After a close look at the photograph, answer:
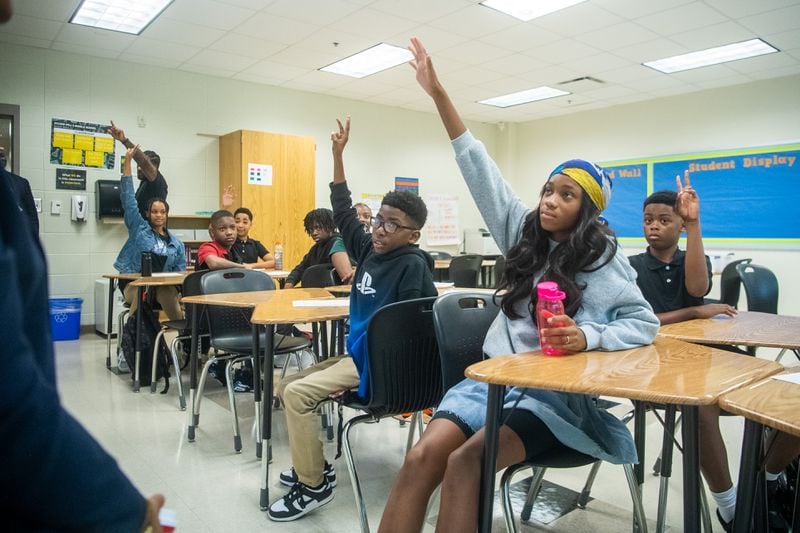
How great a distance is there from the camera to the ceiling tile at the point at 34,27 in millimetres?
4891

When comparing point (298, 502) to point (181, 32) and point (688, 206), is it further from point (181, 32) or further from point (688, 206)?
point (181, 32)

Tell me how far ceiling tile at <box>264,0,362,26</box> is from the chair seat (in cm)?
284

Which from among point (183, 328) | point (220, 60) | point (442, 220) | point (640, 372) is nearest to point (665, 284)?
point (640, 372)

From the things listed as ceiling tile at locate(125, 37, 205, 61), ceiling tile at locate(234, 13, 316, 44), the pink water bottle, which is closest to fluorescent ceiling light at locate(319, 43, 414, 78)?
ceiling tile at locate(234, 13, 316, 44)

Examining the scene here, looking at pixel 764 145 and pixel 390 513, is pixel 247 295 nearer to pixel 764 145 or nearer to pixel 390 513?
pixel 390 513

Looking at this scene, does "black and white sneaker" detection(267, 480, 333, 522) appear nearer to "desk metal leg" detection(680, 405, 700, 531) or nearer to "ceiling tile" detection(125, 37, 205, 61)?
"desk metal leg" detection(680, 405, 700, 531)

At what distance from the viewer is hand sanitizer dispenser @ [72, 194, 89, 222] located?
18.9 feet

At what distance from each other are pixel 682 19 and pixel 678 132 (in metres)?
2.90

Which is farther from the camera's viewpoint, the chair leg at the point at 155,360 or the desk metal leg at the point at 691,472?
the chair leg at the point at 155,360

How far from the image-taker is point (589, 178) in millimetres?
1601

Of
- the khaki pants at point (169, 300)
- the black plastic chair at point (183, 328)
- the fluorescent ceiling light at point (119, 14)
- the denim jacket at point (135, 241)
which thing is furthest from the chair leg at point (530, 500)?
the fluorescent ceiling light at point (119, 14)

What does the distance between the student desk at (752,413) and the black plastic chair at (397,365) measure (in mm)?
1000

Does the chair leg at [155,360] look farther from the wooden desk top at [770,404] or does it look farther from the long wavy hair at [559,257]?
the wooden desk top at [770,404]

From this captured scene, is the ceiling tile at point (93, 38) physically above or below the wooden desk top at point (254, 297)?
above
